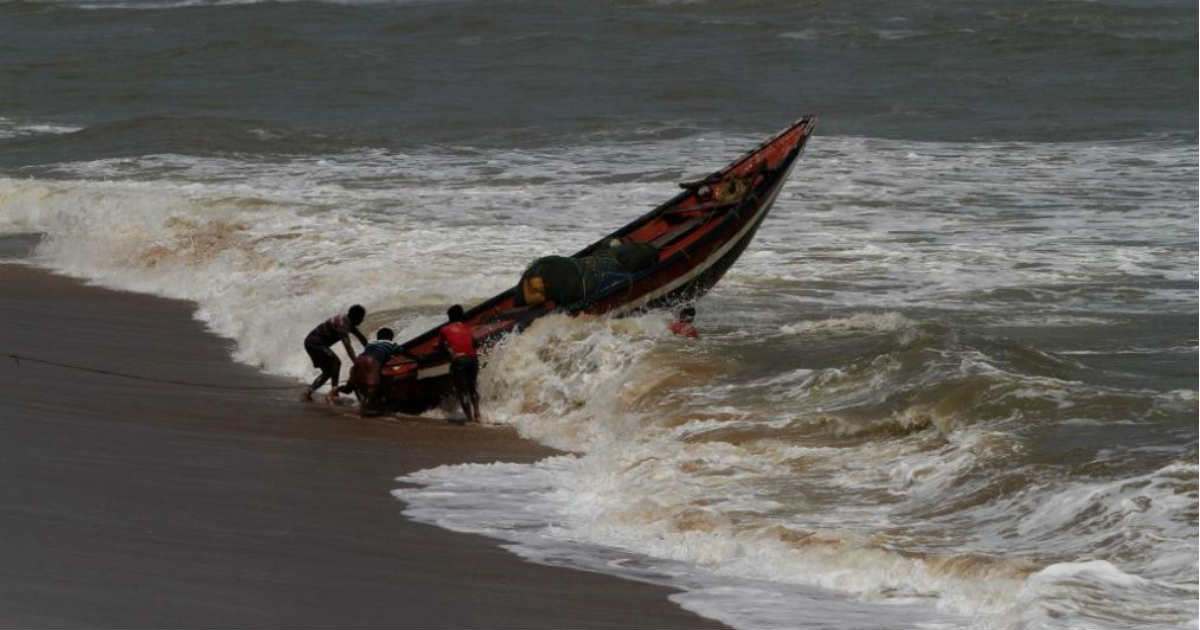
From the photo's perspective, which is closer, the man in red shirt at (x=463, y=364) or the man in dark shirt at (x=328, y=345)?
the man in red shirt at (x=463, y=364)

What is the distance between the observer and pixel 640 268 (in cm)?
1562

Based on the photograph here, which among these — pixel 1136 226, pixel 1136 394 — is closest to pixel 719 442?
pixel 1136 394

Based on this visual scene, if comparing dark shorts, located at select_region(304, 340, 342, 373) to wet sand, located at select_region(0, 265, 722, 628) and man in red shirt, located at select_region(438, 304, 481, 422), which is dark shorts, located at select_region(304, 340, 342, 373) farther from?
man in red shirt, located at select_region(438, 304, 481, 422)

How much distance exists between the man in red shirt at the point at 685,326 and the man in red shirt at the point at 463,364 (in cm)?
193

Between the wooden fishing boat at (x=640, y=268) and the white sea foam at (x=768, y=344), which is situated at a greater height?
Result: the wooden fishing boat at (x=640, y=268)

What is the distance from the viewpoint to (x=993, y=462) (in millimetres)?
10758

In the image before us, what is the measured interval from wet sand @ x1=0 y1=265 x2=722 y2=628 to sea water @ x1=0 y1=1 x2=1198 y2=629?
1.38ft

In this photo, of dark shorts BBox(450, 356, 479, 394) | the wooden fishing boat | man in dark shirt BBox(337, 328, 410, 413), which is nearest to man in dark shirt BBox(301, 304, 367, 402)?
man in dark shirt BBox(337, 328, 410, 413)

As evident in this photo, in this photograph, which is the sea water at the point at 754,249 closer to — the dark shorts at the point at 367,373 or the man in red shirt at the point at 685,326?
the man in red shirt at the point at 685,326

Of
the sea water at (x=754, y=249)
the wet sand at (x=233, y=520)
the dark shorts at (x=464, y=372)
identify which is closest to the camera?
the wet sand at (x=233, y=520)

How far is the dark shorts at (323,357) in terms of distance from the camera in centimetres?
1421

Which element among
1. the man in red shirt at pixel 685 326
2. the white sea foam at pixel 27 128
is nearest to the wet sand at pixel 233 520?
the man in red shirt at pixel 685 326

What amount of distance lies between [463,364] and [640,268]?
2.62 metres

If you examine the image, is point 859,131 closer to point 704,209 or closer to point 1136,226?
point 1136,226
